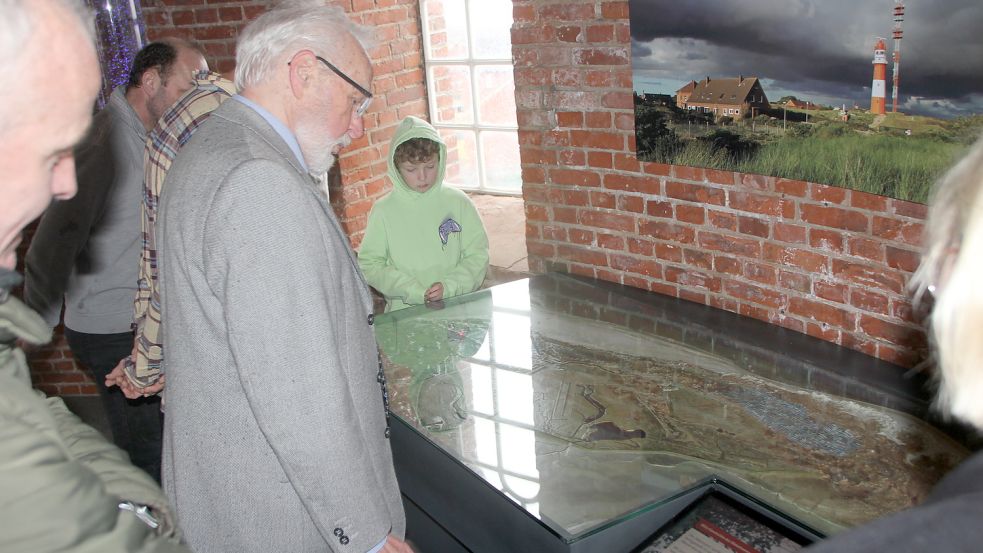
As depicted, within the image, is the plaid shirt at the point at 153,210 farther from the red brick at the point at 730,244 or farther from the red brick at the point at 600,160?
the red brick at the point at 730,244

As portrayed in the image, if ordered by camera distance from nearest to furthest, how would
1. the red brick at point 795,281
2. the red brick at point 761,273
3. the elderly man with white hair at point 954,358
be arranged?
the elderly man with white hair at point 954,358 → the red brick at point 795,281 → the red brick at point 761,273

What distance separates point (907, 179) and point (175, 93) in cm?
249

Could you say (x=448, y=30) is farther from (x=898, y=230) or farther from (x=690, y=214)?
(x=898, y=230)

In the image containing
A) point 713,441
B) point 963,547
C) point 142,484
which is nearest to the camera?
point 963,547

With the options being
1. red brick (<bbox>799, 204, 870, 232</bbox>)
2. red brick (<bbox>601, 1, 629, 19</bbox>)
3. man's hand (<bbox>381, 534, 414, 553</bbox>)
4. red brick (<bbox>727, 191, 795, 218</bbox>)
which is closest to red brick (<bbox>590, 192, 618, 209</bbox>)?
red brick (<bbox>727, 191, 795, 218</bbox>)

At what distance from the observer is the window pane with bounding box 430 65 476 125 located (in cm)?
532

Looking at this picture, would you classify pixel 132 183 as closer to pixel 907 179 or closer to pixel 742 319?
pixel 742 319

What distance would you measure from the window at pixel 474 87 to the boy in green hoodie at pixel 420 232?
1851 mm

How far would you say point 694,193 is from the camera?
3.30 meters

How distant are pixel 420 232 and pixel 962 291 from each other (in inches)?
105

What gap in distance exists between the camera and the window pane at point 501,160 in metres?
5.50

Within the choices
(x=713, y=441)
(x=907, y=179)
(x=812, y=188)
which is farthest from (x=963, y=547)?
(x=812, y=188)

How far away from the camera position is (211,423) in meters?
1.70

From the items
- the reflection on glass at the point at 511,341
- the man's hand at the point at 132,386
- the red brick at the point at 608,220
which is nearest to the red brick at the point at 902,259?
the red brick at the point at 608,220
